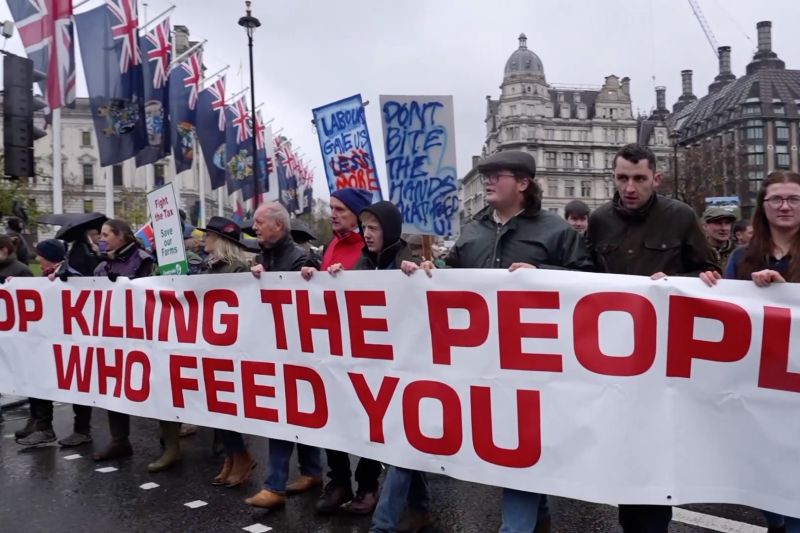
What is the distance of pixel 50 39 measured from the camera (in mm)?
11688

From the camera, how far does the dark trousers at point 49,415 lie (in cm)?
647

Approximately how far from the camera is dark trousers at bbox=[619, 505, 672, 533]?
10.8 ft

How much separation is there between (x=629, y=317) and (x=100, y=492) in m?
3.87

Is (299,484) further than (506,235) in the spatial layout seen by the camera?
Yes

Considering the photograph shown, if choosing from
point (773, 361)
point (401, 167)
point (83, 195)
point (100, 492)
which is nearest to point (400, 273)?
point (401, 167)

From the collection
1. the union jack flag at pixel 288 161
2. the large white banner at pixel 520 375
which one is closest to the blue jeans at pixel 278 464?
the large white banner at pixel 520 375

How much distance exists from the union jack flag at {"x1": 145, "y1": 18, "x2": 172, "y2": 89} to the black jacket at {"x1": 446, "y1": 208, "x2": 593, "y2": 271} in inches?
547

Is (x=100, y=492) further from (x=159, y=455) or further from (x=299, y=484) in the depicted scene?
(x=299, y=484)

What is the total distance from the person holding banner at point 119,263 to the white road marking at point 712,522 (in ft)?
14.0

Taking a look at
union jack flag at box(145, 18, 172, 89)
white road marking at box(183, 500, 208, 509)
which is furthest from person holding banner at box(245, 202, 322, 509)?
union jack flag at box(145, 18, 172, 89)

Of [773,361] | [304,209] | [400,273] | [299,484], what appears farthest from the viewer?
[304,209]

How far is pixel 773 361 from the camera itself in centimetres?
312

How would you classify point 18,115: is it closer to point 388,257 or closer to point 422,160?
point 422,160

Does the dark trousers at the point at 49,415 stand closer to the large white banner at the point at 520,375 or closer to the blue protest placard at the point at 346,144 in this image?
the large white banner at the point at 520,375
